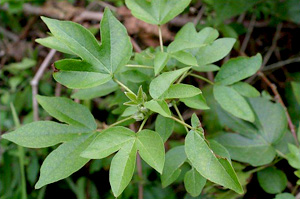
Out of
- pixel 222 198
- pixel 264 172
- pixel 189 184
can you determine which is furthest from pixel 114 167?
pixel 264 172

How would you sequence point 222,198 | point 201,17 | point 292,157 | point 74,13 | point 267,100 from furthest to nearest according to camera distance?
point 74,13 → point 201,17 → point 267,100 → point 222,198 → point 292,157

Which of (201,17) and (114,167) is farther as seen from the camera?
(201,17)

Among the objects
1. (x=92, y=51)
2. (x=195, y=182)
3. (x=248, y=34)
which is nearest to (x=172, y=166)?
(x=195, y=182)

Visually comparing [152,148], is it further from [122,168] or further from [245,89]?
[245,89]

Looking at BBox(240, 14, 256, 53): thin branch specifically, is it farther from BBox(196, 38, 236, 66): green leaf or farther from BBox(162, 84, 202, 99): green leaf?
BBox(162, 84, 202, 99): green leaf

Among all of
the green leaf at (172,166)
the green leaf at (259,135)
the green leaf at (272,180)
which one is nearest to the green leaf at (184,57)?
the green leaf at (172,166)

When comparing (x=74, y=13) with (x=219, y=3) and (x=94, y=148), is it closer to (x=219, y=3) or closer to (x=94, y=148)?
(x=219, y=3)

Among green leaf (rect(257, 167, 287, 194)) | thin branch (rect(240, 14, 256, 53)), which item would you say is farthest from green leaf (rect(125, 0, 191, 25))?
thin branch (rect(240, 14, 256, 53))
